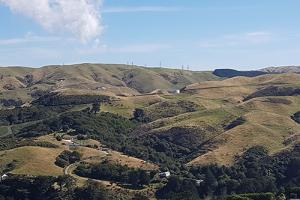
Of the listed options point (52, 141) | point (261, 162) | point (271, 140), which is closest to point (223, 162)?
point (261, 162)

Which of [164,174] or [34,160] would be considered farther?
[164,174]

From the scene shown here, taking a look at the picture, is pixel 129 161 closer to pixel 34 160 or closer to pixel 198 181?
pixel 198 181

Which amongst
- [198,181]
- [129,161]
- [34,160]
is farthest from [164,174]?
[34,160]

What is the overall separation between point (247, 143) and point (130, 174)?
5302 centimetres

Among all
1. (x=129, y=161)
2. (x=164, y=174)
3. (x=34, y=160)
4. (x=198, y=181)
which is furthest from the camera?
(x=129, y=161)

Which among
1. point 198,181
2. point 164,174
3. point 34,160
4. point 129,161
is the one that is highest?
point 34,160

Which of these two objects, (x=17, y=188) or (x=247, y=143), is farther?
(x=247, y=143)

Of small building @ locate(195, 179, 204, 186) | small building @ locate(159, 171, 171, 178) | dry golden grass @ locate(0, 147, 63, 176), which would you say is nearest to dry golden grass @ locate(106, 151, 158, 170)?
small building @ locate(159, 171, 171, 178)

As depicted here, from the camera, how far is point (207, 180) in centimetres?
15588

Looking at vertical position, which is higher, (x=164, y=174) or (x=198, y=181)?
(x=164, y=174)

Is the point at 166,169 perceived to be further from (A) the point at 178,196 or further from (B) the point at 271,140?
(B) the point at 271,140

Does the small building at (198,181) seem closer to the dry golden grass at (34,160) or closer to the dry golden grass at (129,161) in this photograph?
the dry golden grass at (129,161)

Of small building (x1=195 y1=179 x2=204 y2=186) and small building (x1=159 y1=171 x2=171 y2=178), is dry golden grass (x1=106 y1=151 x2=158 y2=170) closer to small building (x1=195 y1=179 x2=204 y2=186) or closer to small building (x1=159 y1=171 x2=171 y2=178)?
small building (x1=159 y1=171 x2=171 y2=178)

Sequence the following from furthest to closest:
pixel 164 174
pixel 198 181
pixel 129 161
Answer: pixel 129 161, pixel 164 174, pixel 198 181
